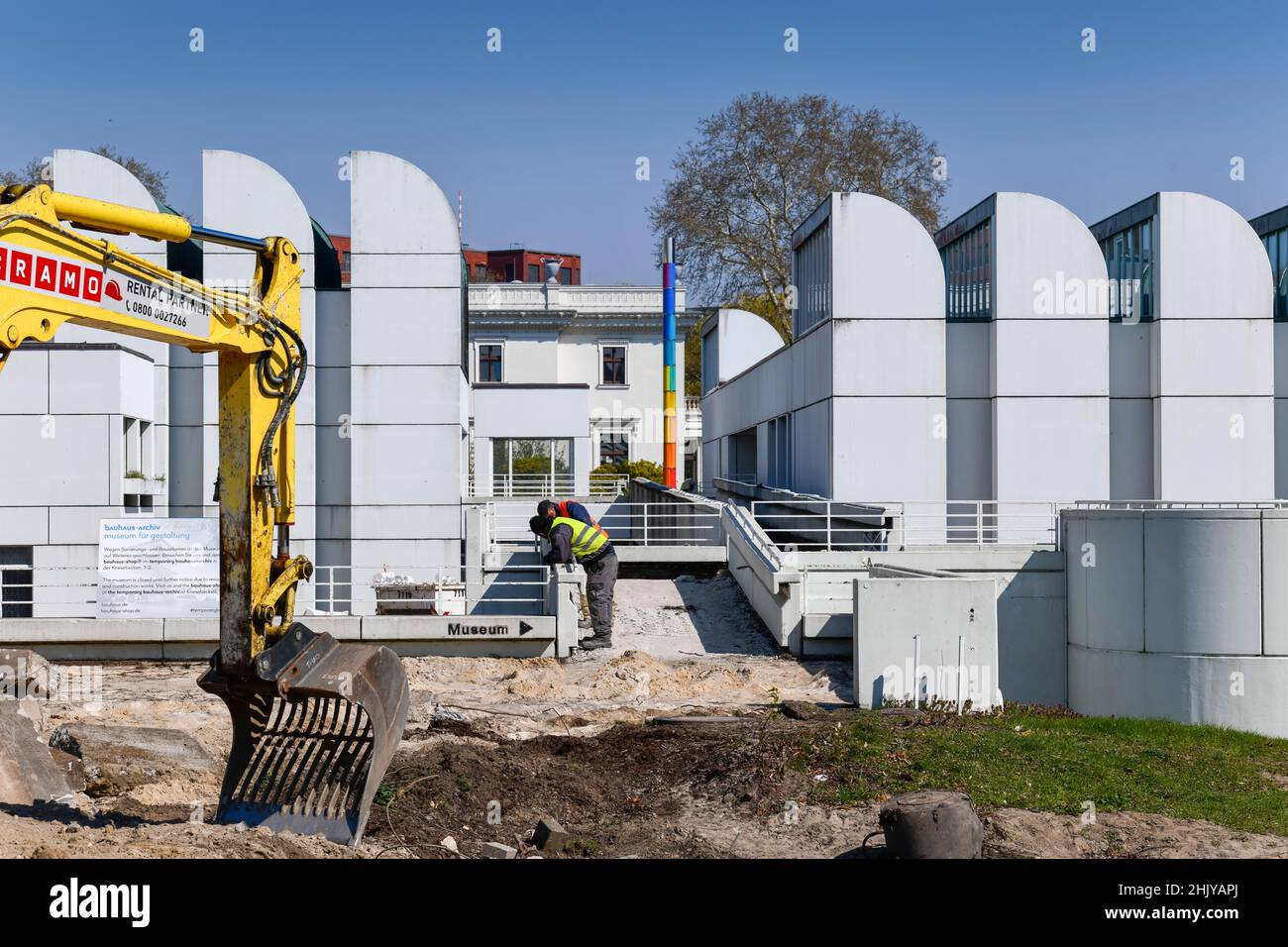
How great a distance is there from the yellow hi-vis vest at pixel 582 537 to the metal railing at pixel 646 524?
5591 mm

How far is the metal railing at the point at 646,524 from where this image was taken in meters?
25.9

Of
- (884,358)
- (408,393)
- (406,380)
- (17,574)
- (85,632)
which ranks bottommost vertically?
(85,632)

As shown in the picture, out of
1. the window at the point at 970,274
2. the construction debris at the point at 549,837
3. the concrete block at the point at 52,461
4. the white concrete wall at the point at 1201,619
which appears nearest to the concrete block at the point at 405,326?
the concrete block at the point at 52,461

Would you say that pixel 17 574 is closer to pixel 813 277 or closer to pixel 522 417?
pixel 522 417

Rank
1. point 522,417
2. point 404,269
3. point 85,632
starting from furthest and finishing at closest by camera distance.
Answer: point 522,417 < point 404,269 < point 85,632

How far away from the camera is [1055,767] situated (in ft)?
36.7

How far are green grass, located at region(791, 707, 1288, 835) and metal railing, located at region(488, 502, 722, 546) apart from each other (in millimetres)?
11186

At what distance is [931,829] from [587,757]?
170 inches

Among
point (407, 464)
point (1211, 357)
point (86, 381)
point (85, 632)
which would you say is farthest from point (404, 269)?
point (1211, 357)

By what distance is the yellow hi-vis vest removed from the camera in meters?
17.7

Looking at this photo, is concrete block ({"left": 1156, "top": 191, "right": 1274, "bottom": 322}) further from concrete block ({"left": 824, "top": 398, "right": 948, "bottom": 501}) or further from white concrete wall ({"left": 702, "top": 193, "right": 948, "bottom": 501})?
concrete block ({"left": 824, "top": 398, "right": 948, "bottom": 501})

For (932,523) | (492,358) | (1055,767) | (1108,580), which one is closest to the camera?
(1055,767)
